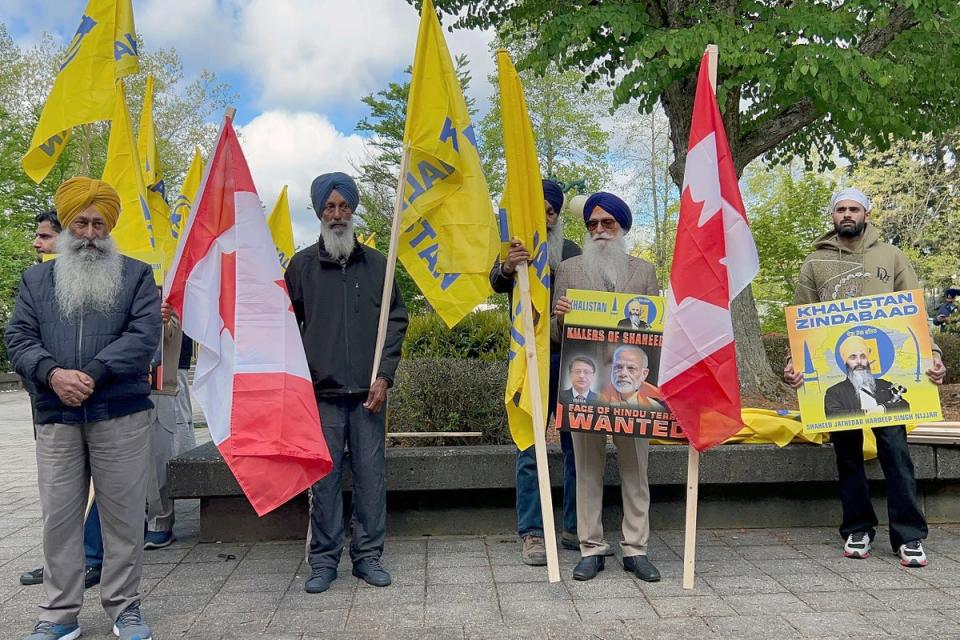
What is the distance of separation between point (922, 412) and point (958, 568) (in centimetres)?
88

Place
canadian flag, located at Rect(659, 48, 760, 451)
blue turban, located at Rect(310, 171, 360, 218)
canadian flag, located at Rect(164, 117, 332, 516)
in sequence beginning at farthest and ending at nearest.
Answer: blue turban, located at Rect(310, 171, 360, 218)
canadian flag, located at Rect(659, 48, 760, 451)
canadian flag, located at Rect(164, 117, 332, 516)

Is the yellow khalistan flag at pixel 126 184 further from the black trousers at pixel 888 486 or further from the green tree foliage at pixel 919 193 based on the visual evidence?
the green tree foliage at pixel 919 193

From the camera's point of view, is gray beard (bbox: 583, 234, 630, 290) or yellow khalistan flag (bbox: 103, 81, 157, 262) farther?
yellow khalistan flag (bbox: 103, 81, 157, 262)

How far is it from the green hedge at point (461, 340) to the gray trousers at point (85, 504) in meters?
3.11

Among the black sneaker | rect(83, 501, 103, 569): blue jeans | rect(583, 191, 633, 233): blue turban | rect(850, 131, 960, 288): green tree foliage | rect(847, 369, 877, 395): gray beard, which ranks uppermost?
rect(850, 131, 960, 288): green tree foliage

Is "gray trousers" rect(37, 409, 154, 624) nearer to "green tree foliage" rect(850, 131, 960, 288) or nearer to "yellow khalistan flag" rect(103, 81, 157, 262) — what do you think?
"yellow khalistan flag" rect(103, 81, 157, 262)

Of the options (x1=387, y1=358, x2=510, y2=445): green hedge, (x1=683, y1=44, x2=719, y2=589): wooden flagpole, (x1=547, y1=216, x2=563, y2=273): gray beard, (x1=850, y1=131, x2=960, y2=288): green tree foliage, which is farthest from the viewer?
(x1=850, y1=131, x2=960, y2=288): green tree foliage

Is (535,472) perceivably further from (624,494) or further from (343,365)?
(343,365)

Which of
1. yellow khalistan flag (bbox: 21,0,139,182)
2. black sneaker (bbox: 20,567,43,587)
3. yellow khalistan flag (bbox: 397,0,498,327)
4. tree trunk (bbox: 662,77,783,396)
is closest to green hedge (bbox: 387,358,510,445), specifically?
yellow khalistan flag (bbox: 397,0,498,327)

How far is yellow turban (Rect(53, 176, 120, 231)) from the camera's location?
3639 mm

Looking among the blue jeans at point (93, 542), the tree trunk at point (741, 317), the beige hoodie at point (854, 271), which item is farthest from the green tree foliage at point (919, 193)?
the blue jeans at point (93, 542)

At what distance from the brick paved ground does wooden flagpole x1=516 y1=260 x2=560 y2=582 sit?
0.21 m

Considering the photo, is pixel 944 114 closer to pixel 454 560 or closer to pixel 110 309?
pixel 454 560

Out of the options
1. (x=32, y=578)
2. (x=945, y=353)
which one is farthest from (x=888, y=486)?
(x=945, y=353)
